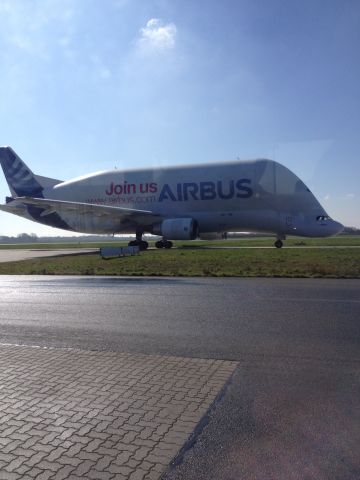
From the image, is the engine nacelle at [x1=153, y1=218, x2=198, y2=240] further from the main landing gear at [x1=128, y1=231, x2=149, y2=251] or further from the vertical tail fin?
the vertical tail fin

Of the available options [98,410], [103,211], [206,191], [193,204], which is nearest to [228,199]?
[206,191]

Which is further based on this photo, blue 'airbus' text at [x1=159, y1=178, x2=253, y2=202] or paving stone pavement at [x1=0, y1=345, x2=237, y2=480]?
blue 'airbus' text at [x1=159, y1=178, x2=253, y2=202]

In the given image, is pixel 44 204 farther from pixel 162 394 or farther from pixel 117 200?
pixel 162 394

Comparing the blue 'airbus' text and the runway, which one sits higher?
the blue 'airbus' text

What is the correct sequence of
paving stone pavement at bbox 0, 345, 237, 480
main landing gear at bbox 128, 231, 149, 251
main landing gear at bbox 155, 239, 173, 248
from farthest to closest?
main landing gear at bbox 155, 239, 173, 248 < main landing gear at bbox 128, 231, 149, 251 < paving stone pavement at bbox 0, 345, 237, 480

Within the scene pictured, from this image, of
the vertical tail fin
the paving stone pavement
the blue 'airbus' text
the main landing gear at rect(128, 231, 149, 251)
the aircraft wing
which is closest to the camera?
→ the paving stone pavement

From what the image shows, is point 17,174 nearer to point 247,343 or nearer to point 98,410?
point 247,343

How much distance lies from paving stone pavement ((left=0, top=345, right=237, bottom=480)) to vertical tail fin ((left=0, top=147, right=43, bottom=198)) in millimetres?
33773

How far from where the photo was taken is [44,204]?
28.2 metres

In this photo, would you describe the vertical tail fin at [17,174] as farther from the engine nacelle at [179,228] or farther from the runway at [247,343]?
the runway at [247,343]

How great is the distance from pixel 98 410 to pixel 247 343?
256 cm

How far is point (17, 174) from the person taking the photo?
36.7 meters

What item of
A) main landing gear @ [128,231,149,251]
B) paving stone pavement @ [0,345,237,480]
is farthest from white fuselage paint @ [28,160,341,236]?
paving stone pavement @ [0,345,237,480]

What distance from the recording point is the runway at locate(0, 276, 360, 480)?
2.81 metres
